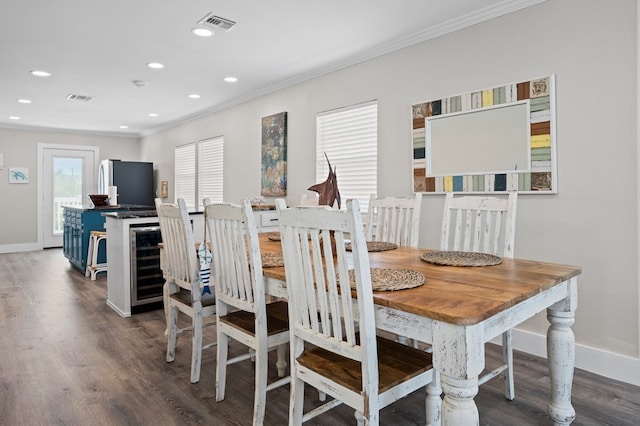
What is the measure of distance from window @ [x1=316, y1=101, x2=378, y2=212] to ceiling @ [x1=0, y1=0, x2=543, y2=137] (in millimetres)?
501

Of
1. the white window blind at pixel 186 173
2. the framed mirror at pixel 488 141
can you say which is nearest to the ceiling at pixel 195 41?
the framed mirror at pixel 488 141

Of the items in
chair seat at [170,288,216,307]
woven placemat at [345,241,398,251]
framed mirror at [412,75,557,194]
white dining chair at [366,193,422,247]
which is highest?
framed mirror at [412,75,557,194]

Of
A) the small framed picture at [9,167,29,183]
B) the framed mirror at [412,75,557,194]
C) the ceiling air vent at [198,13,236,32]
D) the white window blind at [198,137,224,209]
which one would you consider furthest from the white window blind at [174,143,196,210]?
the framed mirror at [412,75,557,194]

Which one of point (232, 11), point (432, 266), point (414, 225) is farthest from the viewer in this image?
point (232, 11)

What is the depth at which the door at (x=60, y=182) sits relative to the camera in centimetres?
804

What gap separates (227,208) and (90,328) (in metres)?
2.22

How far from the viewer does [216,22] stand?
3.11 metres

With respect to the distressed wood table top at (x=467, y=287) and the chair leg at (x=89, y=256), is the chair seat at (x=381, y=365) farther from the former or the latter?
the chair leg at (x=89, y=256)

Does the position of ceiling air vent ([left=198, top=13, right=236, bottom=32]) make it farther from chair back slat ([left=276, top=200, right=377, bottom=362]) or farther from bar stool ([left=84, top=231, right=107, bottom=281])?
bar stool ([left=84, top=231, right=107, bottom=281])

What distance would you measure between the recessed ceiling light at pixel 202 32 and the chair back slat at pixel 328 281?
2.32 metres

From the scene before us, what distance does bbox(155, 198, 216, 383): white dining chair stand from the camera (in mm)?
2320

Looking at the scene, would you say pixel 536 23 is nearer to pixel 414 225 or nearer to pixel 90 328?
pixel 414 225

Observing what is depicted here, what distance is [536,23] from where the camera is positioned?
2.70m

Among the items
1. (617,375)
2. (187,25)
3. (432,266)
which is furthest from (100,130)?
(617,375)
